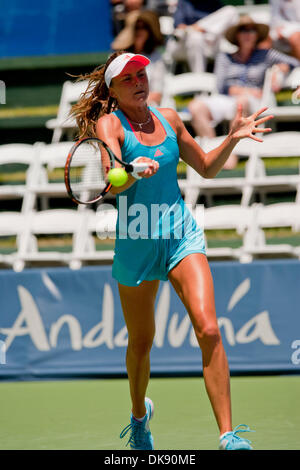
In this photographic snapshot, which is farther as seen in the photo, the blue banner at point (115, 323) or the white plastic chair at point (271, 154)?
the white plastic chair at point (271, 154)

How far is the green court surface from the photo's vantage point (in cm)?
428

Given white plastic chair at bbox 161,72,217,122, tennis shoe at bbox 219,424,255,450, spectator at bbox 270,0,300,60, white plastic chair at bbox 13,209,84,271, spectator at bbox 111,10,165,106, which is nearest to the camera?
tennis shoe at bbox 219,424,255,450

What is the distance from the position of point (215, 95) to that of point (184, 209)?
4907 millimetres

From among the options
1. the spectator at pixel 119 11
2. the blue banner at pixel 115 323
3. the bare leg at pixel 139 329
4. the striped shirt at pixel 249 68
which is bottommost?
the bare leg at pixel 139 329

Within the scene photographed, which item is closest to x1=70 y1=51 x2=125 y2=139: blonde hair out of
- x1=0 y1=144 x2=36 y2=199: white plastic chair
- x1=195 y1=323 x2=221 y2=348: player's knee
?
x1=195 y1=323 x2=221 y2=348: player's knee

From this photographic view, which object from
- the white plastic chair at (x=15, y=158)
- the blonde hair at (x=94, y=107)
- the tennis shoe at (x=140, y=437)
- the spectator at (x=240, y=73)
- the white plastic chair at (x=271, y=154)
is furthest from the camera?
the white plastic chair at (x=15, y=158)

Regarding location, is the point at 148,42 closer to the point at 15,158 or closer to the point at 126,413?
the point at 15,158

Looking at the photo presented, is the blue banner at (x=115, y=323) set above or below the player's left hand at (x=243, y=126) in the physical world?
above

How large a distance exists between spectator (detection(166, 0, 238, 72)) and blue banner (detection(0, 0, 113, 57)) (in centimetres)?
192

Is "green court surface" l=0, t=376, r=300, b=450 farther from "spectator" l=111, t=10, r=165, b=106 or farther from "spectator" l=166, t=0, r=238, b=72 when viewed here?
"spectator" l=166, t=0, r=238, b=72

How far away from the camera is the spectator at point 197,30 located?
372 inches

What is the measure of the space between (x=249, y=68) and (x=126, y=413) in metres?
4.67

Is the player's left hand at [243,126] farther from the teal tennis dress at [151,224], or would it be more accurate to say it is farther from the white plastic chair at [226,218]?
the white plastic chair at [226,218]

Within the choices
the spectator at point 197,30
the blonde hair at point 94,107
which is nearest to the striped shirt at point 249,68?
the spectator at point 197,30
